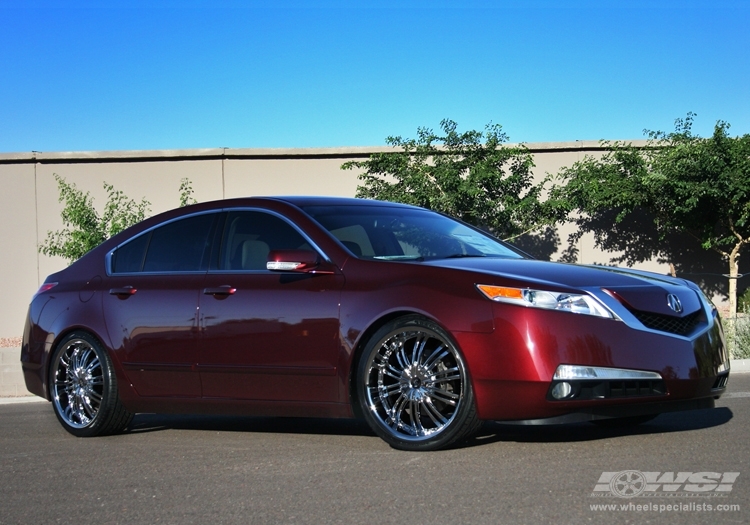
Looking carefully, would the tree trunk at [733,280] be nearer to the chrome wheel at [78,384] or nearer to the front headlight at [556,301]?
the chrome wheel at [78,384]

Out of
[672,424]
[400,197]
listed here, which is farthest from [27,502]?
[400,197]

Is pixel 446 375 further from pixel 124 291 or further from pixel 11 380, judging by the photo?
pixel 11 380

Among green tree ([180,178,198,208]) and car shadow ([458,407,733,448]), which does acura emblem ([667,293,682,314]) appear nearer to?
car shadow ([458,407,733,448])

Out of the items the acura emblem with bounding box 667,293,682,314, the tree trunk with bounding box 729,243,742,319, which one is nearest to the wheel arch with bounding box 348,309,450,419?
the acura emblem with bounding box 667,293,682,314

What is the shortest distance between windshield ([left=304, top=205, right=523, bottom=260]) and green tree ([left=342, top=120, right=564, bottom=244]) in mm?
16020

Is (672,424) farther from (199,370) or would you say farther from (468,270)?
(199,370)

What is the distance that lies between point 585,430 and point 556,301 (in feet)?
4.62

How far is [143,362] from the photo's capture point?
23.2 ft

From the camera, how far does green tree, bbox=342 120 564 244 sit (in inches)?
930

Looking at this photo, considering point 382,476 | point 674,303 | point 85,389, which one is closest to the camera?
point 382,476

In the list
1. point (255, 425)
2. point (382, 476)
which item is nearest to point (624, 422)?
point (382, 476)

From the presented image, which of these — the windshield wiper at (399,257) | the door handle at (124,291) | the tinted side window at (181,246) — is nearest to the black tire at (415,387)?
the windshield wiper at (399,257)

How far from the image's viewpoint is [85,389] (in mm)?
7430

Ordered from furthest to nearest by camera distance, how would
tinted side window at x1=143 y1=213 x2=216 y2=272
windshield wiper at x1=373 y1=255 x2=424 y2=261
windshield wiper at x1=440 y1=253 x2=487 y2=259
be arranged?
tinted side window at x1=143 y1=213 x2=216 y2=272, windshield wiper at x1=440 y1=253 x2=487 y2=259, windshield wiper at x1=373 y1=255 x2=424 y2=261
